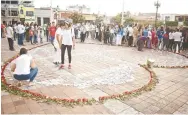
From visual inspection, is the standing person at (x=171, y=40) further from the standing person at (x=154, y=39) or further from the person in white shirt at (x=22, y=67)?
the person in white shirt at (x=22, y=67)

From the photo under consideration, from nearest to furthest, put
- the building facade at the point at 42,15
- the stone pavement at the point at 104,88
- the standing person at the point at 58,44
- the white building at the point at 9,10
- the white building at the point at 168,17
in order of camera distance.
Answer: the stone pavement at the point at 104,88 < the standing person at the point at 58,44 < the white building at the point at 9,10 < the building facade at the point at 42,15 < the white building at the point at 168,17

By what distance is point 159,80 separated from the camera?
700 centimetres

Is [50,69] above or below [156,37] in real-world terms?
below

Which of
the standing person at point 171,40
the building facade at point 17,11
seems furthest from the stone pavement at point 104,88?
the building facade at point 17,11

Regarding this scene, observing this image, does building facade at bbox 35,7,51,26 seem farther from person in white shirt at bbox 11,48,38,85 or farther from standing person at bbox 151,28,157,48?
person in white shirt at bbox 11,48,38,85

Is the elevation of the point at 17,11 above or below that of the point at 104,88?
above

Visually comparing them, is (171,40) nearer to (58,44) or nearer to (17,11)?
(58,44)

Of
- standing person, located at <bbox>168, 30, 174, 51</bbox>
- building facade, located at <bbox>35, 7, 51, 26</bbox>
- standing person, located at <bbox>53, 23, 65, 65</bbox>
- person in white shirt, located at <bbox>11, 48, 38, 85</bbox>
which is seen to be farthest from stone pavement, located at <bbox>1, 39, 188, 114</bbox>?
building facade, located at <bbox>35, 7, 51, 26</bbox>

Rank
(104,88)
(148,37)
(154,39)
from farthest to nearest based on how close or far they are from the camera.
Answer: (154,39) < (148,37) < (104,88)

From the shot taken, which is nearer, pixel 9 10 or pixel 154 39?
pixel 154 39

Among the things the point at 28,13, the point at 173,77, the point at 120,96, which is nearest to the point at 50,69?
the point at 120,96

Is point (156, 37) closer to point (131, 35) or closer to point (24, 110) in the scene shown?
point (131, 35)

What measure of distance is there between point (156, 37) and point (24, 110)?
13.1m

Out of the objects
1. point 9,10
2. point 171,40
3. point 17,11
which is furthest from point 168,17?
point 171,40
